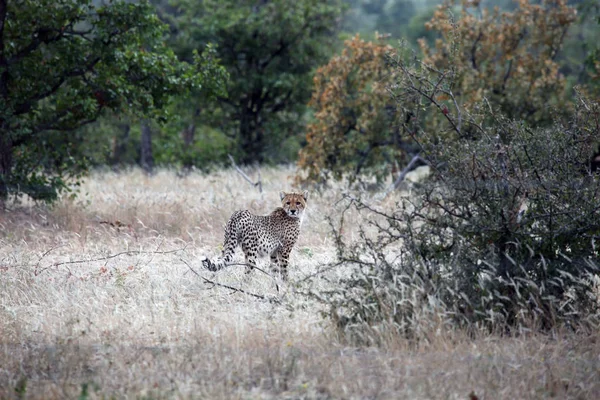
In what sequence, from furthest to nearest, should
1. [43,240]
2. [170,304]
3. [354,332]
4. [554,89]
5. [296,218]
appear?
[554,89]
[43,240]
[296,218]
[170,304]
[354,332]

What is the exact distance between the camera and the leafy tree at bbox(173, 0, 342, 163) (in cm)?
2281

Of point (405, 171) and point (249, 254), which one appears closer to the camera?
point (249, 254)

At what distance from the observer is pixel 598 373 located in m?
5.77

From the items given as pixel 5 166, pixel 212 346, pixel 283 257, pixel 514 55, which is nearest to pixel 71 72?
pixel 5 166

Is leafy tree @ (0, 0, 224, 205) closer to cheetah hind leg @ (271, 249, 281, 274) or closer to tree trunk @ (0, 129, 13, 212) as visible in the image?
tree trunk @ (0, 129, 13, 212)

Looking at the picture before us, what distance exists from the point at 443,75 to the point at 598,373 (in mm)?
2898

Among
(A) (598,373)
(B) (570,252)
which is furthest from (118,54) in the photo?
(A) (598,373)

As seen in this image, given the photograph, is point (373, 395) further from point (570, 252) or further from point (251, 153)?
point (251, 153)

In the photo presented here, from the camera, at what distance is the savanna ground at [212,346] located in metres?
5.56

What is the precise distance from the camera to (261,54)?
23500mm

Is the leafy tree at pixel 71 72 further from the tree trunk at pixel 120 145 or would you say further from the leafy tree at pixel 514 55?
the tree trunk at pixel 120 145

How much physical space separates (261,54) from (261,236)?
14.9m

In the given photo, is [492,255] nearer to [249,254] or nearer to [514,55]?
[249,254]

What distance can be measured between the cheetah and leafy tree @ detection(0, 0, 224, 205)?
4.62 metres
